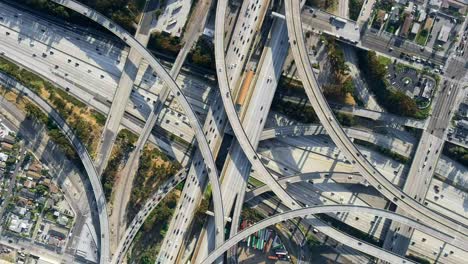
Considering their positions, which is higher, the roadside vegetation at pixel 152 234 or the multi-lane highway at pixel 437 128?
the multi-lane highway at pixel 437 128

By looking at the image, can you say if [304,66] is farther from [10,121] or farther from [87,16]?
[10,121]

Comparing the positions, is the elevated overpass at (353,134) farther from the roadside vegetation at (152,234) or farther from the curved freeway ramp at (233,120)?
the roadside vegetation at (152,234)

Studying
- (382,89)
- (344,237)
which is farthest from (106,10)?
(344,237)

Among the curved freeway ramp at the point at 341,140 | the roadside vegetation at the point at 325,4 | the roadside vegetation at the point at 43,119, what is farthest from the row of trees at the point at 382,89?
the roadside vegetation at the point at 43,119

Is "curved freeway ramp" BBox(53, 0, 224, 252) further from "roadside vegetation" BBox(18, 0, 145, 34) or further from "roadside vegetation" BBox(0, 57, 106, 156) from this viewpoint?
"roadside vegetation" BBox(0, 57, 106, 156)

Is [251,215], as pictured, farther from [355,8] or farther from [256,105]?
[355,8]

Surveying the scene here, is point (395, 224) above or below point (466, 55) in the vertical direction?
below

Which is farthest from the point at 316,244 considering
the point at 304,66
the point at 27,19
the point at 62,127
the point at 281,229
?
the point at 27,19
